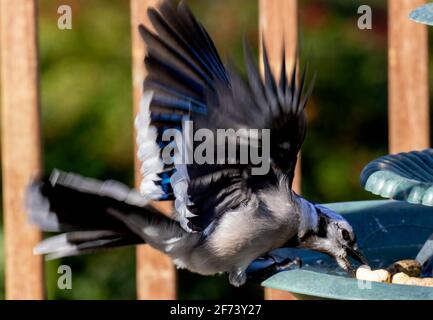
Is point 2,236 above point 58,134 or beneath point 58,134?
beneath

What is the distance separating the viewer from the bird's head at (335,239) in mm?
3239

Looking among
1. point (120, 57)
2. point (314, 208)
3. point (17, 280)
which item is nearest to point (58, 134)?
point (120, 57)

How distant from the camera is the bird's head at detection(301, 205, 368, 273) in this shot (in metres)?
3.24

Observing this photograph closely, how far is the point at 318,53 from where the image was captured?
4719 millimetres

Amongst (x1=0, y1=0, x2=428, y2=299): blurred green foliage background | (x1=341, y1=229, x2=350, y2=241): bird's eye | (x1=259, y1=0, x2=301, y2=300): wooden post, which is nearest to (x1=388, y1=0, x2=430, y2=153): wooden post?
(x1=259, y1=0, x2=301, y2=300): wooden post

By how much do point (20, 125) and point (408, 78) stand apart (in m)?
1.31

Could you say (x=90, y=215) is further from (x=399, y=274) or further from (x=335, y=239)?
(x=399, y=274)

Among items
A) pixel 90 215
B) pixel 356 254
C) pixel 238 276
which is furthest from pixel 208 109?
pixel 356 254

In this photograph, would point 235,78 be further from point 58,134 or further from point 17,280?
point 58,134

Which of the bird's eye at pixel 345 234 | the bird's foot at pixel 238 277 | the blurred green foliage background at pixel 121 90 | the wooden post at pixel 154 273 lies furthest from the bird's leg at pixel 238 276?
the blurred green foliage background at pixel 121 90

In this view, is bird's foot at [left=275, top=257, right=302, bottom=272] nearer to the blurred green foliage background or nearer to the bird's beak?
the bird's beak

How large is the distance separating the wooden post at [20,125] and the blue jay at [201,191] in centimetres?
82

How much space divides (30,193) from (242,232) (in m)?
0.59

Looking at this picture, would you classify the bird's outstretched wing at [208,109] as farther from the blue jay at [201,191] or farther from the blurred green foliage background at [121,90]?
the blurred green foliage background at [121,90]
